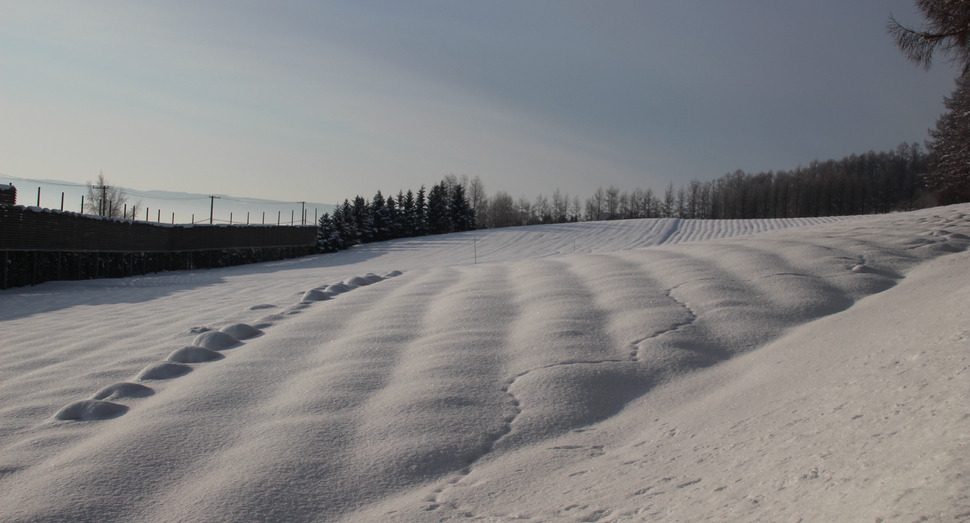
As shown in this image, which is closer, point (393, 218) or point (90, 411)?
point (90, 411)

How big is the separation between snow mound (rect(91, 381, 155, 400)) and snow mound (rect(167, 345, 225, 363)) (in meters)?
0.55

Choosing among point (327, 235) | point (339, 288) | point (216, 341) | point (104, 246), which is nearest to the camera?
point (216, 341)

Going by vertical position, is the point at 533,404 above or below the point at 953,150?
below

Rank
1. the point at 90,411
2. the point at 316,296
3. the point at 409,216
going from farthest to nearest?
the point at 409,216 → the point at 316,296 → the point at 90,411

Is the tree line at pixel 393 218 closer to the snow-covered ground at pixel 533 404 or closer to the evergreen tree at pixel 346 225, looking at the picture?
the evergreen tree at pixel 346 225

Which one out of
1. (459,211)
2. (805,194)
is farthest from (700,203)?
(459,211)

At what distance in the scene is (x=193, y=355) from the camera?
380 cm

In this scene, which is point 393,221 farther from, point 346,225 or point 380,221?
point 346,225

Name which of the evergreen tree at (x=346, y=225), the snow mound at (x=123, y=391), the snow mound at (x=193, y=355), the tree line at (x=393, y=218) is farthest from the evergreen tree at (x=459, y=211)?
the snow mound at (x=123, y=391)

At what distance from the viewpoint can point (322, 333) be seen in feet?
14.3

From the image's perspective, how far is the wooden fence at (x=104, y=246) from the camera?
37.5ft

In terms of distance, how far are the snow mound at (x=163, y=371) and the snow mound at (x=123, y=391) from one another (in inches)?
8.2

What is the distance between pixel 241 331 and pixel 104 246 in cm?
1311

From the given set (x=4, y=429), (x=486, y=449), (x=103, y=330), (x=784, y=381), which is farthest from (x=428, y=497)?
(x=103, y=330)
